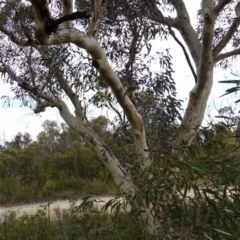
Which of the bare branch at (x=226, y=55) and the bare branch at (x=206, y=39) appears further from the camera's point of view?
the bare branch at (x=226, y=55)

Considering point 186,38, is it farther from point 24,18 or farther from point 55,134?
point 55,134

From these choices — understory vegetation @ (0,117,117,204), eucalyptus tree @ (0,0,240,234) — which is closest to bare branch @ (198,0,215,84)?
eucalyptus tree @ (0,0,240,234)

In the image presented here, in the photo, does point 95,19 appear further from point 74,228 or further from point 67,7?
point 74,228

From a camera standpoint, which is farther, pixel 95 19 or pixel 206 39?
pixel 206 39

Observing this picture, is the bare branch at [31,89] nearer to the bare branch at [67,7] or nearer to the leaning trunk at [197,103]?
the leaning trunk at [197,103]

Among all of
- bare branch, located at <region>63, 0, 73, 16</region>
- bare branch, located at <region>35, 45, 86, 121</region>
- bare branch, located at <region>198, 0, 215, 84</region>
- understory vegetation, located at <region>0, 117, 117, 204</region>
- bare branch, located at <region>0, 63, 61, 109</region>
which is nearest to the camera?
bare branch, located at <region>63, 0, 73, 16</region>

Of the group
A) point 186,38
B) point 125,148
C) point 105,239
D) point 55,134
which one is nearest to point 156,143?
point 125,148

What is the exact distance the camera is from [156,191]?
2074 mm

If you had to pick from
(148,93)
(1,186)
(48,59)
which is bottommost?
(1,186)

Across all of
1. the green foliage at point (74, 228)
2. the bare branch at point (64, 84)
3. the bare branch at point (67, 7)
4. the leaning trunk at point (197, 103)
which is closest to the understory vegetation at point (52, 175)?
the green foliage at point (74, 228)

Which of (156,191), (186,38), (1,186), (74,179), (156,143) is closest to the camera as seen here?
(156,191)

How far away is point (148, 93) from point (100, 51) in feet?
3.72

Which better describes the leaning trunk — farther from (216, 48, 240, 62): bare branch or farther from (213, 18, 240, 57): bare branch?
(216, 48, 240, 62): bare branch

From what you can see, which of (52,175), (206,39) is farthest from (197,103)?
(52,175)
